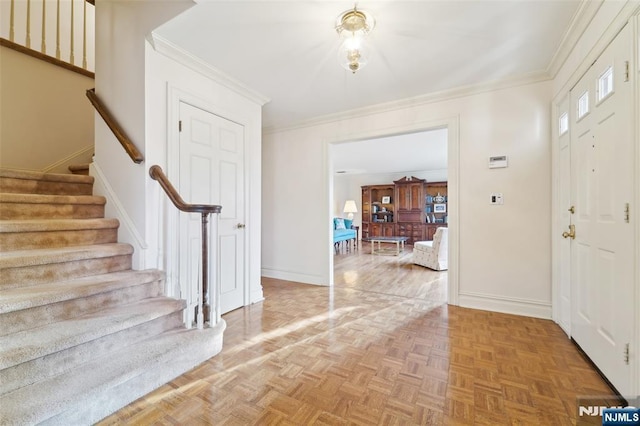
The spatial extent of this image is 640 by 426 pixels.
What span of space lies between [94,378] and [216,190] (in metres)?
1.78

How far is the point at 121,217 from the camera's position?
230 cm

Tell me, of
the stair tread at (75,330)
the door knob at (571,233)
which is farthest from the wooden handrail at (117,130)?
the door knob at (571,233)

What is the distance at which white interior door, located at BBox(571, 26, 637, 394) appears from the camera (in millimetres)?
1455

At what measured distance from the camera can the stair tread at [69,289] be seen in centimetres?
145

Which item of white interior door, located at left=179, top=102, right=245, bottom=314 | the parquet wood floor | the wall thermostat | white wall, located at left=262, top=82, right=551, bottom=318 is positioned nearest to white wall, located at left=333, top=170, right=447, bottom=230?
white wall, located at left=262, top=82, right=551, bottom=318

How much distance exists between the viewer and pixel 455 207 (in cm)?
308

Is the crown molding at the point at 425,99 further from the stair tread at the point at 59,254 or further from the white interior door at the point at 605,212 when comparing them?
the stair tread at the point at 59,254

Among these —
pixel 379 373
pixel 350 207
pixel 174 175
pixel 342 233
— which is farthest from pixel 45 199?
pixel 350 207

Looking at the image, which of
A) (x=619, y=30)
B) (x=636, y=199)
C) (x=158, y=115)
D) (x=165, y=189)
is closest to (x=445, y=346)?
(x=636, y=199)

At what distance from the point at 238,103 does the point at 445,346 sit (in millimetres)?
3116

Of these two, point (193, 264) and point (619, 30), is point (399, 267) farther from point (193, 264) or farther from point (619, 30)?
point (619, 30)

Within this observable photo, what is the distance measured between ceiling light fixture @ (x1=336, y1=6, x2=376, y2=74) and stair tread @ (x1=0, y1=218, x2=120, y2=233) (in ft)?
7.64

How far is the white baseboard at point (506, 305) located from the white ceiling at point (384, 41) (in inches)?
90.1

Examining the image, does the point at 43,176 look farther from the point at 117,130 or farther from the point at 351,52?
the point at 351,52
